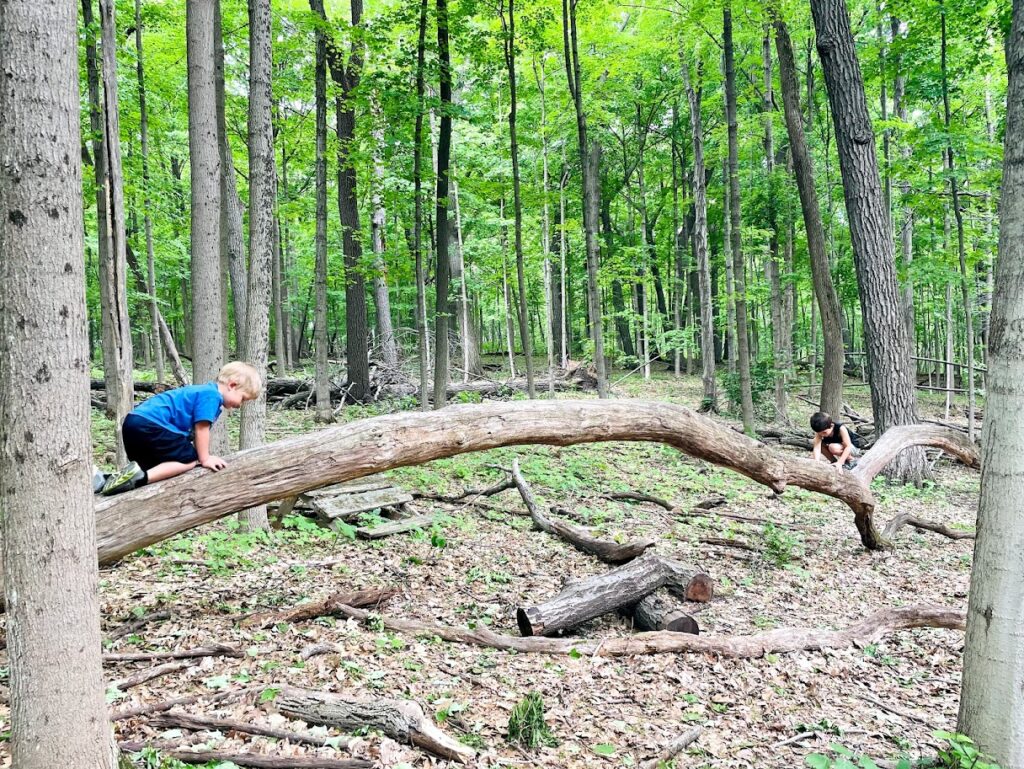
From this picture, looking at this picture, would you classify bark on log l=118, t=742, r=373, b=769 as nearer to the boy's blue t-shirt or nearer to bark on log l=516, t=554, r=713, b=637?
the boy's blue t-shirt

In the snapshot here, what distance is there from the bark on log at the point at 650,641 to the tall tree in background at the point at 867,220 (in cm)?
655

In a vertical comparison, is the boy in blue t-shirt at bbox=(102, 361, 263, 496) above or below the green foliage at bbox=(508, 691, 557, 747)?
above

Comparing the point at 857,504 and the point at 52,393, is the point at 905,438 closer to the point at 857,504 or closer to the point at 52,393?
the point at 857,504

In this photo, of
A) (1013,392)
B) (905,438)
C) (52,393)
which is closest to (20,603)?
(52,393)

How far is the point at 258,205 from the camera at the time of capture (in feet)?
19.9

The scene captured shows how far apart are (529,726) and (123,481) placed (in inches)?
107

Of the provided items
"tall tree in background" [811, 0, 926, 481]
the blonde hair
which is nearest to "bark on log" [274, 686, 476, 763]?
the blonde hair

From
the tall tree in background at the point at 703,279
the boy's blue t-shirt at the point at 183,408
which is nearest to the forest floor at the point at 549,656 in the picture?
the boy's blue t-shirt at the point at 183,408

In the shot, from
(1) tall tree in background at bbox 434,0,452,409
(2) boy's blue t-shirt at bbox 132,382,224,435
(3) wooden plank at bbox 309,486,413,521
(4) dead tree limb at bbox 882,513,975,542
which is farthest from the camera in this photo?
(1) tall tree in background at bbox 434,0,452,409

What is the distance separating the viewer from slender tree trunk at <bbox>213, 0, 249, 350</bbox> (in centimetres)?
724

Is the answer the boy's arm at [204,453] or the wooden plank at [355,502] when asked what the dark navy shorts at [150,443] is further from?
the wooden plank at [355,502]

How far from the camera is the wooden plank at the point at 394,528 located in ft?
21.3

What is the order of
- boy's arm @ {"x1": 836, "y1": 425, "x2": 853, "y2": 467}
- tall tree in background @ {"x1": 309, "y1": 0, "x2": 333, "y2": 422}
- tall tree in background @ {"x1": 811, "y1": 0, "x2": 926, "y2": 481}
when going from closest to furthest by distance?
boy's arm @ {"x1": 836, "y1": 425, "x2": 853, "y2": 467}, tall tree in background @ {"x1": 811, "y1": 0, "x2": 926, "y2": 481}, tall tree in background @ {"x1": 309, "y1": 0, "x2": 333, "y2": 422}

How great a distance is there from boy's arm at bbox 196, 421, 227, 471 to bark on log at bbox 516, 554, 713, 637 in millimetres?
2324
